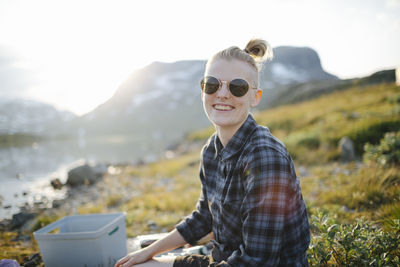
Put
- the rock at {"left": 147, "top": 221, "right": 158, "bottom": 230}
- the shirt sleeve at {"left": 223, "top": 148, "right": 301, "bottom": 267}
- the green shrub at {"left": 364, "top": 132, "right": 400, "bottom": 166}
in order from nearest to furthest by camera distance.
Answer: the shirt sleeve at {"left": 223, "top": 148, "right": 301, "bottom": 267} → the rock at {"left": 147, "top": 221, "right": 158, "bottom": 230} → the green shrub at {"left": 364, "top": 132, "right": 400, "bottom": 166}

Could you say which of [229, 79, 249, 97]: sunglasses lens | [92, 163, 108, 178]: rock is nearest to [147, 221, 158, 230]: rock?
[229, 79, 249, 97]: sunglasses lens

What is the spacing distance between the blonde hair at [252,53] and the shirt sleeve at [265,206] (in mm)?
686

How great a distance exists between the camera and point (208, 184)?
2096 millimetres

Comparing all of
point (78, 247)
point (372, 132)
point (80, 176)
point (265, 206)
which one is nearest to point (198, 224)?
point (265, 206)

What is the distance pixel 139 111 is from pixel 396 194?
173645mm

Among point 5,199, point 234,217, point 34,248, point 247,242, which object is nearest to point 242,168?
point 234,217

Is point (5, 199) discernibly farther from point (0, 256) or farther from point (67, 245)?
point (67, 245)

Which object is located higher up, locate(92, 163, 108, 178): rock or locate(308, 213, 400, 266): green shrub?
locate(308, 213, 400, 266): green shrub

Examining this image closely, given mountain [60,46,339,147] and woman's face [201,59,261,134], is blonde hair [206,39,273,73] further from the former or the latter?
mountain [60,46,339,147]

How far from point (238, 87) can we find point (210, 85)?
0.21 meters

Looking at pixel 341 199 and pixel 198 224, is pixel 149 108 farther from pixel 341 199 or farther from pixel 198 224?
pixel 198 224

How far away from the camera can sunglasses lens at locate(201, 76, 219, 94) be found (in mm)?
1835

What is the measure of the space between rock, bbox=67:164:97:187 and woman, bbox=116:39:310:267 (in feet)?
33.3

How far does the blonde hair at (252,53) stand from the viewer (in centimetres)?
177
